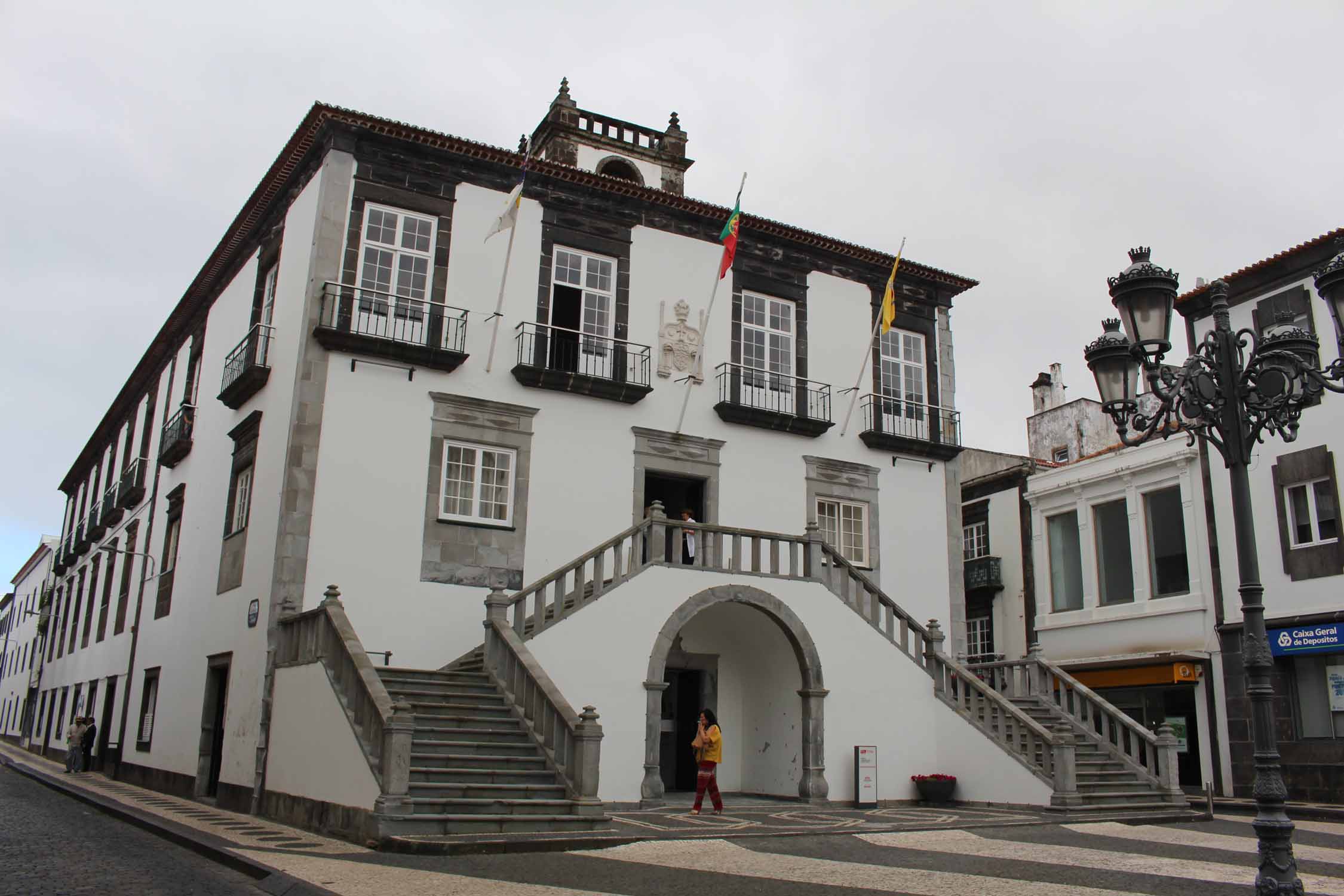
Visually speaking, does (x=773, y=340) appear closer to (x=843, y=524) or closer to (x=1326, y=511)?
(x=843, y=524)

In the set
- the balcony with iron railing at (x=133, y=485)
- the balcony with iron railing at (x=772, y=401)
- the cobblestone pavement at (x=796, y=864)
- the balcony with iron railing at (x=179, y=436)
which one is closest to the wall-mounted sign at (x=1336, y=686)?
the cobblestone pavement at (x=796, y=864)

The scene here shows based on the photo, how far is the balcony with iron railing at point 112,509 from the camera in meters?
30.3

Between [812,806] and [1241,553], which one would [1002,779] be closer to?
[812,806]

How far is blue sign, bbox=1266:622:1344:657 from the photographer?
66.3 ft

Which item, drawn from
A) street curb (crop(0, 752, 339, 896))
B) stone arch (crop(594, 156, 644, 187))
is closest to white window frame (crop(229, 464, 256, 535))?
street curb (crop(0, 752, 339, 896))

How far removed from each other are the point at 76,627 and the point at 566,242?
23612mm

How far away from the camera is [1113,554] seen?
87.1ft

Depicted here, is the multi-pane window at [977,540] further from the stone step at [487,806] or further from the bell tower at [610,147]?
the stone step at [487,806]

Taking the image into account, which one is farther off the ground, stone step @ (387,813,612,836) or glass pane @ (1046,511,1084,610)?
glass pane @ (1046,511,1084,610)

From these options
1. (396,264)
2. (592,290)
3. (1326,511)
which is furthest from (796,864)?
(1326,511)

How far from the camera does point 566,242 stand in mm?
19719

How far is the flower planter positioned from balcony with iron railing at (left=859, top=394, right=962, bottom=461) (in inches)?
272

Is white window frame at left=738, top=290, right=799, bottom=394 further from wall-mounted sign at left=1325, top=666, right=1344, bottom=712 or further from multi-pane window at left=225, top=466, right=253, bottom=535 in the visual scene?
wall-mounted sign at left=1325, top=666, right=1344, bottom=712

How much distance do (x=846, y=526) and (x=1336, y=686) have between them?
31.1 feet
